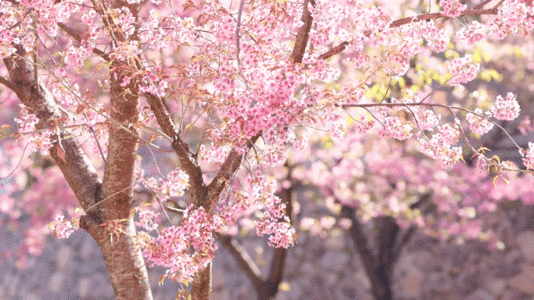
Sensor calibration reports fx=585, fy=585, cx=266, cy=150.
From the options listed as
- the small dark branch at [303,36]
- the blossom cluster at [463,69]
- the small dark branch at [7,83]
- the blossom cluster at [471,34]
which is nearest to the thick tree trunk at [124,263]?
A: the small dark branch at [7,83]

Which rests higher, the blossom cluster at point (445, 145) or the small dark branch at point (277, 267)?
the small dark branch at point (277, 267)

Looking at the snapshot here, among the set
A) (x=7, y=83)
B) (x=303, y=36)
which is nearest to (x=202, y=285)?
(x=303, y=36)

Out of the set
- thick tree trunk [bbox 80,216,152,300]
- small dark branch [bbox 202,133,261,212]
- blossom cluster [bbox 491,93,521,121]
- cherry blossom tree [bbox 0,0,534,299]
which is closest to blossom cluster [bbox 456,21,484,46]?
cherry blossom tree [bbox 0,0,534,299]

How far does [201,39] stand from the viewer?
3508 millimetres

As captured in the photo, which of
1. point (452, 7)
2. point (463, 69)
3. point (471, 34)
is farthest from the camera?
point (463, 69)

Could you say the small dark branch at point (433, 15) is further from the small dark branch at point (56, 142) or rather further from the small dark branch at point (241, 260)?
the small dark branch at point (241, 260)

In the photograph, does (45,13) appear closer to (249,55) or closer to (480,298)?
(249,55)

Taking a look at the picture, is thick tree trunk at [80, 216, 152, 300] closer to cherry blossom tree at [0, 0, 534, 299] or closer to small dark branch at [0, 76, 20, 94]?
cherry blossom tree at [0, 0, 534, 299]

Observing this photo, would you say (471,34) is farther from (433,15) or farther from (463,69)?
(433,15)

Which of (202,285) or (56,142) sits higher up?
(56,142)

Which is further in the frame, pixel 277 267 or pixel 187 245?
pixel 277 267

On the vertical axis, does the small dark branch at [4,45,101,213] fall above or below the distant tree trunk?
above

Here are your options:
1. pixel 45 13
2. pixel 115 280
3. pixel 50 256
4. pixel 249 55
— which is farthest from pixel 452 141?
→ pixel 50 256

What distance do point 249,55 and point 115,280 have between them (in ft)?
5.58
